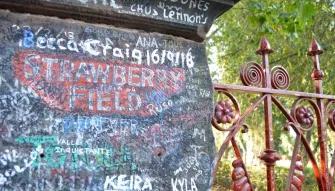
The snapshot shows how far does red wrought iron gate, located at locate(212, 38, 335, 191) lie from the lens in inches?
101

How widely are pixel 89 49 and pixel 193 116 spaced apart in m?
0.59

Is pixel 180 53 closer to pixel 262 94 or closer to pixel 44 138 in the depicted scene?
pixel 262 94

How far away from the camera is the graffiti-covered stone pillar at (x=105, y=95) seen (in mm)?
1934

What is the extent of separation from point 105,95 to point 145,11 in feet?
1.45

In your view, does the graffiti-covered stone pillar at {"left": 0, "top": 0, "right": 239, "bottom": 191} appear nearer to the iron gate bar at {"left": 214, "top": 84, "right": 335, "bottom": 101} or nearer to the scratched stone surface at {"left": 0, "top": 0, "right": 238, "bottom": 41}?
the scratched stone surface at {"left": 0, "top": 0, "right": 238, "bottom": 41}

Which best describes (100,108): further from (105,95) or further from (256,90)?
(256,90)

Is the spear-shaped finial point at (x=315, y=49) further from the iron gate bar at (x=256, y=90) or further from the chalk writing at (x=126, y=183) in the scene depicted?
the chalk writing at (x=126, y=183)

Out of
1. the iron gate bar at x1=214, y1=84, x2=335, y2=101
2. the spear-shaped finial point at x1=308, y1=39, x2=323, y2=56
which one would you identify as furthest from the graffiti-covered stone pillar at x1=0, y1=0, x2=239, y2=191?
the spear-shaped finial point at x1=308, y1=39, x2=323, y2=56

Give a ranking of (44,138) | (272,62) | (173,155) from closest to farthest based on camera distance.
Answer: (44,138) → (173,155) → (272,62)

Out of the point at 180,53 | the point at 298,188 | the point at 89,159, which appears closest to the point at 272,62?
the point at 298,188

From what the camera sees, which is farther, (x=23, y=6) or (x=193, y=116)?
(x=193, y=116)

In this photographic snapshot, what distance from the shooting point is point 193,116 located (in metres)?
2.36

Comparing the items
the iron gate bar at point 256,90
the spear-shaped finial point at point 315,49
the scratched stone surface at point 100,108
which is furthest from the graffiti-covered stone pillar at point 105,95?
the spear-shaped finial point at point 315,49

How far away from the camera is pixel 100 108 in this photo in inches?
82.9
